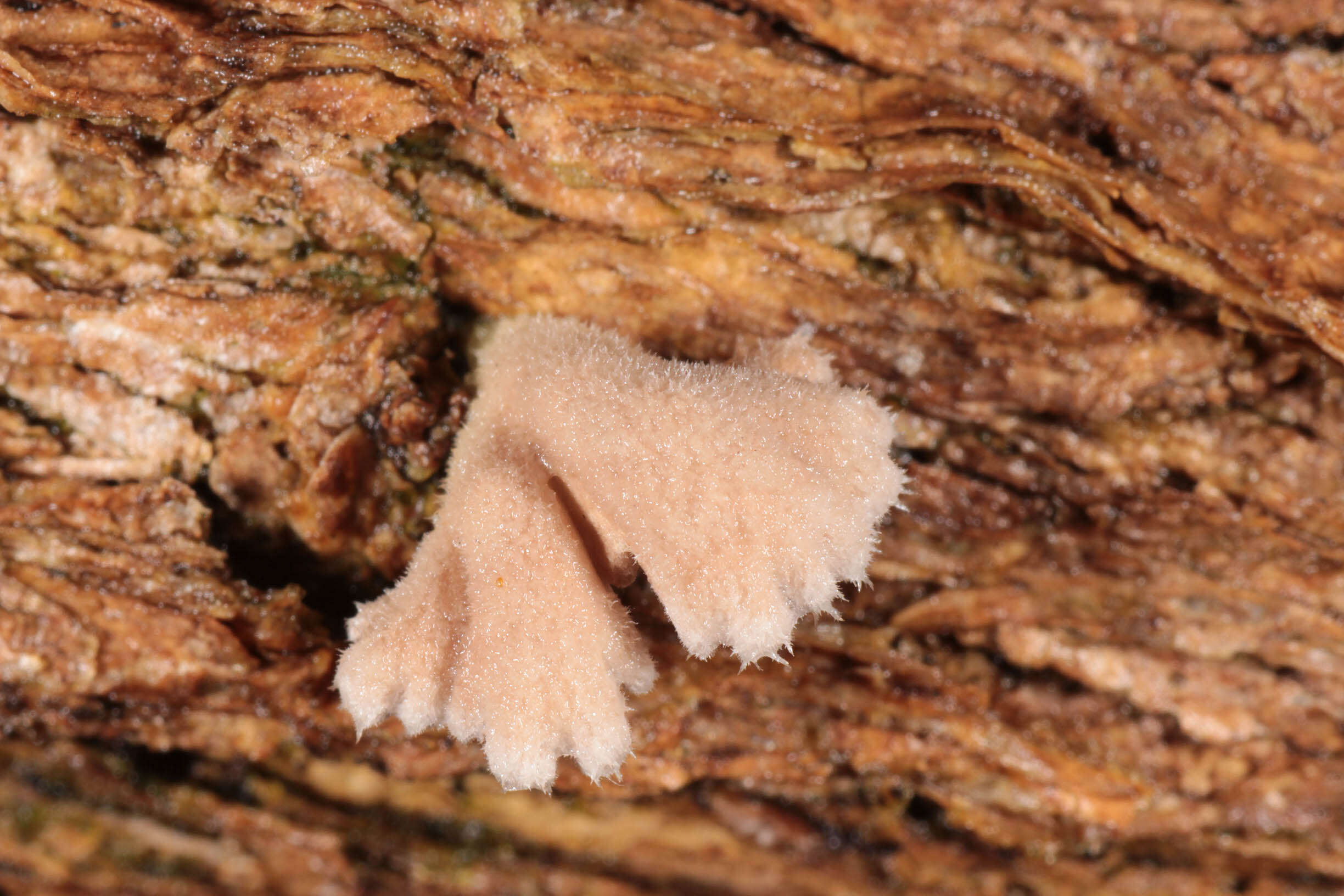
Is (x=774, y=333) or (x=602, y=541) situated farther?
(x=774, y=333)

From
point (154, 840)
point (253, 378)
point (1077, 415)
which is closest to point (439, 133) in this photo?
point (253, 378)

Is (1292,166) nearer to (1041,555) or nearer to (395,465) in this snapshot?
(1041,555)

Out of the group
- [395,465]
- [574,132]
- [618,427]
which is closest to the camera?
[618,427]

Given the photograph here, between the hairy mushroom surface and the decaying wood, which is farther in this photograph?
the decaying wood

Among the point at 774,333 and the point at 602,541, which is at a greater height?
the point at 774,333
